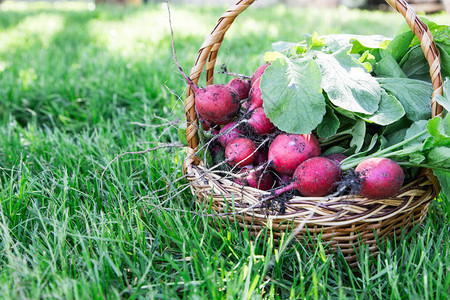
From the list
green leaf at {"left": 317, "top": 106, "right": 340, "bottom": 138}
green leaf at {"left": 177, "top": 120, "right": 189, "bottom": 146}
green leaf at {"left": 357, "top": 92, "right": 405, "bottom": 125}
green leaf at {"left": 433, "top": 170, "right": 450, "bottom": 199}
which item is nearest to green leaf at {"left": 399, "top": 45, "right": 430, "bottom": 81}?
green leaf at {"left": 357, "top": 92, "right": 405, "bottom": 125}

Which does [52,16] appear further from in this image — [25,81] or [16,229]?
[16,229]

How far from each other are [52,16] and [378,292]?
5.97 meters

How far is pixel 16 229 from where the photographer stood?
141 centimetres

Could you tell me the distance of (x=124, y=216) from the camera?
54.4 inches

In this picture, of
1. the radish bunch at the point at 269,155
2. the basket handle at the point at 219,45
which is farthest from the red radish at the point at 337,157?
the basket handle at the point at 219,45

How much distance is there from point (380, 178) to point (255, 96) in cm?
59

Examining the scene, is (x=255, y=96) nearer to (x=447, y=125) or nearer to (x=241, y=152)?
(x=241, y=152)

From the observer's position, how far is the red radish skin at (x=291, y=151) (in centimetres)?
131

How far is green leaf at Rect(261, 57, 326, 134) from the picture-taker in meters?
1.27

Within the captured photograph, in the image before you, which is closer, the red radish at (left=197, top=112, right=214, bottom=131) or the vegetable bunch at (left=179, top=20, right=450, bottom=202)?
the vegetable bunch at (left=179, top=20, right=450, bottom=202)

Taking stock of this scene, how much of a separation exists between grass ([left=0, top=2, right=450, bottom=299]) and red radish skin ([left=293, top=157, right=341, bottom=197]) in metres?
0.19

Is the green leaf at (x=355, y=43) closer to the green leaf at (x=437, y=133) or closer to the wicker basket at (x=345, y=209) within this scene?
the wicker basket at (x=345, y=209)

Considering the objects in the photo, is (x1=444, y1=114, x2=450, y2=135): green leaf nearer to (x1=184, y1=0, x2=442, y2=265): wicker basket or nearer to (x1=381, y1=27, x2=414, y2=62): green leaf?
(x1=184, y1=0, x2=442, y2=265): wicker basket

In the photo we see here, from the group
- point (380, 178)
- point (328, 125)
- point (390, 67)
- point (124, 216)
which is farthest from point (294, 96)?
point (124, 216)
